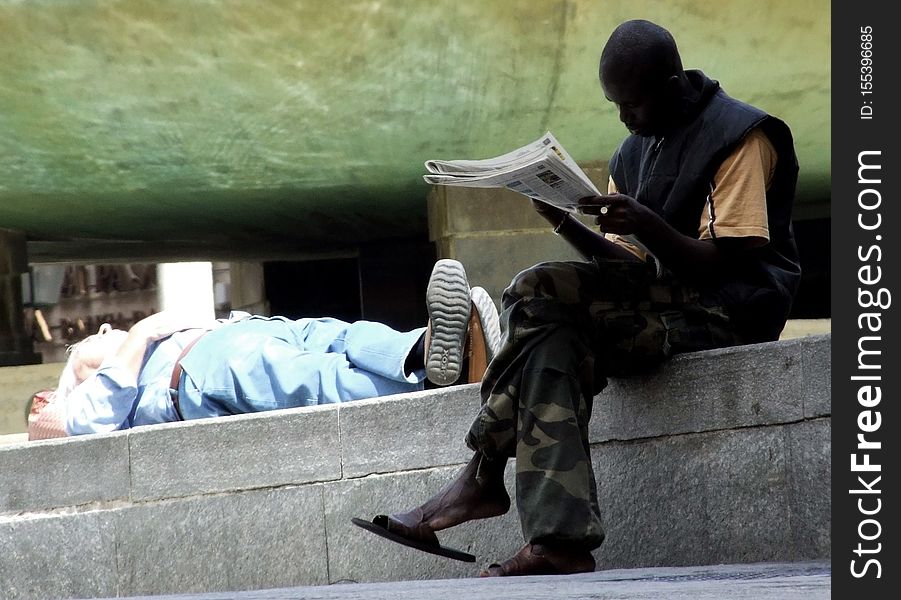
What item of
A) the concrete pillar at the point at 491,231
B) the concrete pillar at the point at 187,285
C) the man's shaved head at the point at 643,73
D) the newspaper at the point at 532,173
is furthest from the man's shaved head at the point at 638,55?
the concrete pillar at the point at 187,285

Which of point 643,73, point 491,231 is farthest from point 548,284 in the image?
point 491,231

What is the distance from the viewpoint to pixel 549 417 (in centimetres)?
301

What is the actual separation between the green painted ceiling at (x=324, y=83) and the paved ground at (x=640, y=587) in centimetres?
473

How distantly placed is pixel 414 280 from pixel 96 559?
26.6 ft

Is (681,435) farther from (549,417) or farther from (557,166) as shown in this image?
(557,166)

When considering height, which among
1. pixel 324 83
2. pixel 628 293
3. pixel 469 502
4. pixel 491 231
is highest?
pixel 324 83

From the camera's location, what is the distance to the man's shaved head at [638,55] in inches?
126

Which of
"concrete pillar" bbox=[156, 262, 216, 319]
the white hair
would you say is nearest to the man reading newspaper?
the white hair

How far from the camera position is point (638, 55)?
126 inches

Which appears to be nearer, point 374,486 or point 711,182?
point 711,182

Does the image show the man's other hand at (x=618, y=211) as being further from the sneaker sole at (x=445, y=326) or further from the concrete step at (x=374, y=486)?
the sneaker sole at (x=445, y=326)

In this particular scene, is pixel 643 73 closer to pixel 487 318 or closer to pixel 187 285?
pixel 487 318

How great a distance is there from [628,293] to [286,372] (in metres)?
1.98
